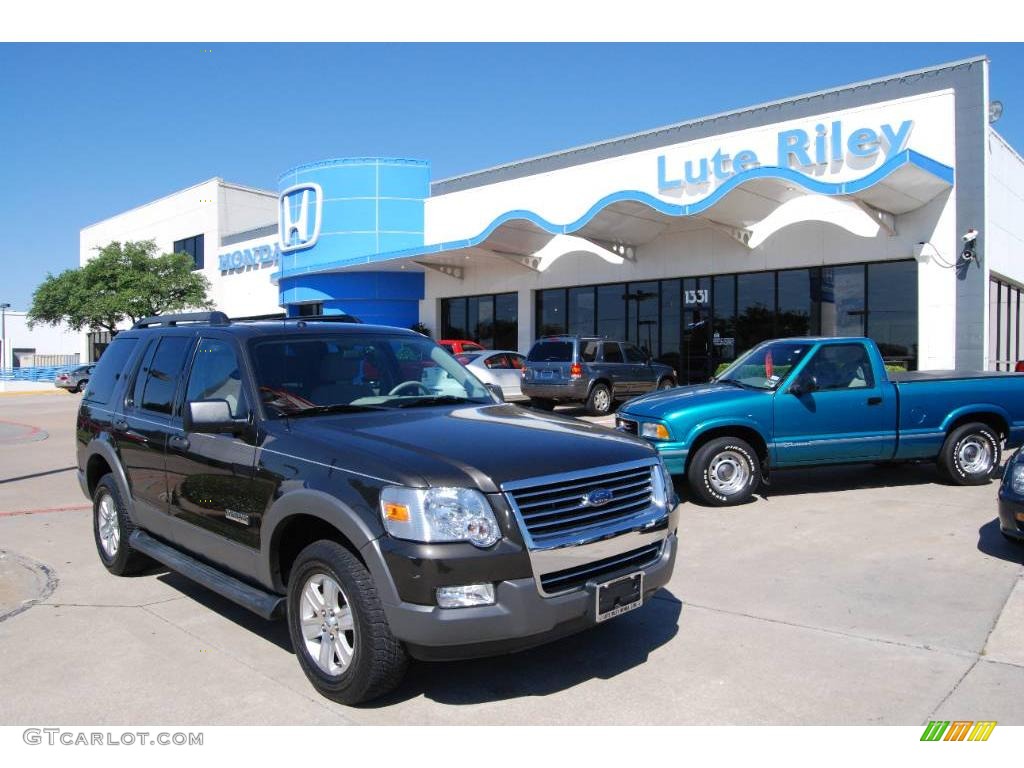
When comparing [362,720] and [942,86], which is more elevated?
[942,86]

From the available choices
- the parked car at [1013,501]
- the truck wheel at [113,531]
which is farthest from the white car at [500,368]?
the parked car at [1013,501]

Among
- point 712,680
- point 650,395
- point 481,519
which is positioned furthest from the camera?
point 650,395

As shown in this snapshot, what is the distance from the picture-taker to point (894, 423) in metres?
9.02

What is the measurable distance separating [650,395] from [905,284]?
35.7 ft

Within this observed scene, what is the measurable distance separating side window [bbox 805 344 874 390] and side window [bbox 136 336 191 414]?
6419mm

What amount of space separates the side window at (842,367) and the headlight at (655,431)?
1.82m

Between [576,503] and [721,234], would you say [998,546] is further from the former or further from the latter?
[721,234]

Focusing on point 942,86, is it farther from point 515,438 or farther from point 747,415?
point 515,438

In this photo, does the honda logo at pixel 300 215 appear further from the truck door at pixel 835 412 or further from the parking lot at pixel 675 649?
the truck door at pixel 835 412

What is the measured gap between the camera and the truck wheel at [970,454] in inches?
364

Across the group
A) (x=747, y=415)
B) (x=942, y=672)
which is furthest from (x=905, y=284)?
(x=942, y=672)

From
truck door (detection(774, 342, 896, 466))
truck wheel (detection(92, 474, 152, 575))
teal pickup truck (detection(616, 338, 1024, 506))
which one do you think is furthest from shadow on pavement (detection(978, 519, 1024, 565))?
truck wheel (detection(92, 474, 152, 575))

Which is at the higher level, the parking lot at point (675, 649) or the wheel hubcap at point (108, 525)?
the wheel hubcap at point (108, 525)

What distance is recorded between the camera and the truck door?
8734mm
